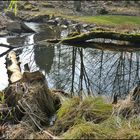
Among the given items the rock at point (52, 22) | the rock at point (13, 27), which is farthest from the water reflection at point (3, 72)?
the rock at point (52, 22)

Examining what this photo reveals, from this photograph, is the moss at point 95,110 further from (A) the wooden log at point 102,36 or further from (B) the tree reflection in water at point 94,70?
(A) the wooden log at point 102,36

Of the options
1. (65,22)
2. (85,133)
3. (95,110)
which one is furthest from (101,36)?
(85,133)

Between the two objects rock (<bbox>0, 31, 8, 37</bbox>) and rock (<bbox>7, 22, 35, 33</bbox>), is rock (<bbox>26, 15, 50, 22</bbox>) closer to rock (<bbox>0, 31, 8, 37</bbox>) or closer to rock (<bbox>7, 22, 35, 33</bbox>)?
rock (<bbox>7, 22, 35, 33</bbox>)

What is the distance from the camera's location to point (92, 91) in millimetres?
16391

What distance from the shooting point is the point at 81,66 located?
20.8 meters

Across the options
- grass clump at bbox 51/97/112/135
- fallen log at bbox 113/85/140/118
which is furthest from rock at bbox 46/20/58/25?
grass clump at bbox 51/97/112/135

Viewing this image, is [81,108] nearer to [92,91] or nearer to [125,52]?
[92,91]

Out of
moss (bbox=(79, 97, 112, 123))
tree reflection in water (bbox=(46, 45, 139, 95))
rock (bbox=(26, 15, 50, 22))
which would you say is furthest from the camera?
rock (bbox=(26, 15, 50, 22))

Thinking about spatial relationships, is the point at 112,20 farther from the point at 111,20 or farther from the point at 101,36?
the point at 101,36

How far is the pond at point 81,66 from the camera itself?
17328 millimetres

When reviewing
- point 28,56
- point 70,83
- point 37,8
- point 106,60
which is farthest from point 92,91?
point 37,8

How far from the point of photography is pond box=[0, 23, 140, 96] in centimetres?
1733

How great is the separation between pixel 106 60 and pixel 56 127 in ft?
46.1

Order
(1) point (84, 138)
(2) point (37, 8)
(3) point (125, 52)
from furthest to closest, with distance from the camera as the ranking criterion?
(2) point (37, 8) < (3) point (125, 52) < (1) point (84, 138)
